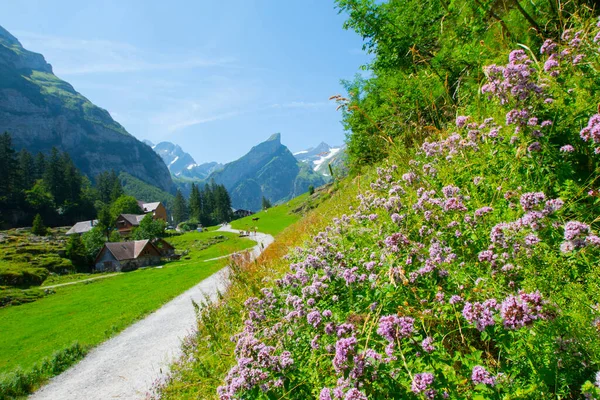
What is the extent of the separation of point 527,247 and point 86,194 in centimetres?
16206

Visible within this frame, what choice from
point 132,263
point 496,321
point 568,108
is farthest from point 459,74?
point 132,263

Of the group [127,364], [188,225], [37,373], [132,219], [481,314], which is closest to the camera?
[481,314]

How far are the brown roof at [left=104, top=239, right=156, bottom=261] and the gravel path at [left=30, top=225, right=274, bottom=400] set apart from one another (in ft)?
182

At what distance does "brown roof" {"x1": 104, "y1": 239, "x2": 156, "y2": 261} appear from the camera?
67.3 m

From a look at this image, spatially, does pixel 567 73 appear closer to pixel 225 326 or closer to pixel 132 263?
pixel 225 326

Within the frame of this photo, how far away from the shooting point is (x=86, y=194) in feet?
441

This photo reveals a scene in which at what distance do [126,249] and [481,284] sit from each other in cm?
7870

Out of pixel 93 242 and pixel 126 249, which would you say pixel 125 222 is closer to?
pixel 93 242

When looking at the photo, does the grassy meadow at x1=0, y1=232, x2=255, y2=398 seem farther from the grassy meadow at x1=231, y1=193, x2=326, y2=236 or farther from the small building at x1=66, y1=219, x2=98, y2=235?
the small building at x1=66, y1=219, x2=98, y2=235

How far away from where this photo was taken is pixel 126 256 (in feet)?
222

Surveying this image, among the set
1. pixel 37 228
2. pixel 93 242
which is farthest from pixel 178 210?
pixel 93 242

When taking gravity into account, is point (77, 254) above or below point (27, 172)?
below

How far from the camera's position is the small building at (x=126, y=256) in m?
66.8

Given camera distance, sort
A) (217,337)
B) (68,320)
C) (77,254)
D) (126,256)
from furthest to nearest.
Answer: (77,254) < (126,256) < (68,320) < (217,337)
